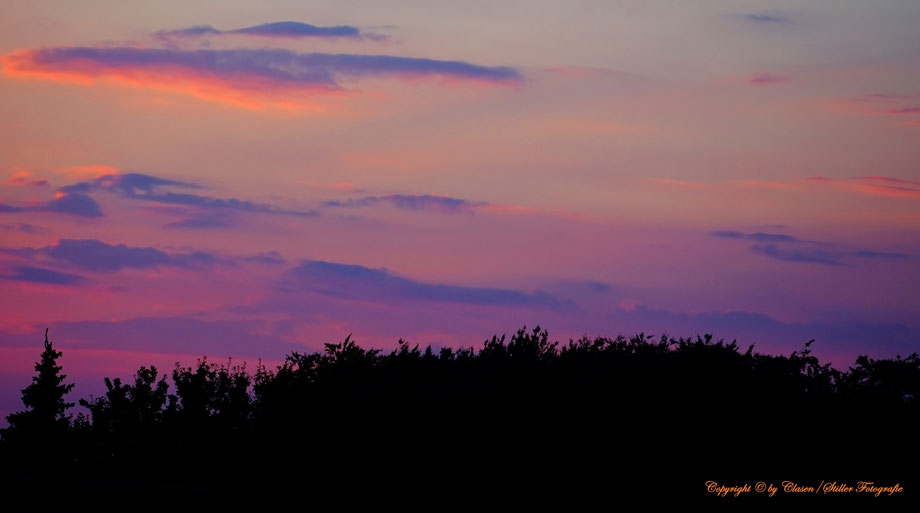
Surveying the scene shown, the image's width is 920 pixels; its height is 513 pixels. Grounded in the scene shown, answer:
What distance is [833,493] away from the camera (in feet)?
78.9

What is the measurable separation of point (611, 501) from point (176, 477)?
62.6 ft

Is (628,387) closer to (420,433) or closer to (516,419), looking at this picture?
(516,419)

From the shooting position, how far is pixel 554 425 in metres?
27.1

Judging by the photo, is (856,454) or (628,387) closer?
(856,454)

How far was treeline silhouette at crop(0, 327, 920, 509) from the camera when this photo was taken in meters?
25.0

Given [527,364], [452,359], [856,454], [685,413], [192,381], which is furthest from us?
[192,381]

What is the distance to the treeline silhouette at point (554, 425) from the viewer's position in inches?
984

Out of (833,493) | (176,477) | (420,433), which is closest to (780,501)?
(833,493)

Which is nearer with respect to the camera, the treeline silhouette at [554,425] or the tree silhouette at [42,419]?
the treeline silhouette at [554,425]

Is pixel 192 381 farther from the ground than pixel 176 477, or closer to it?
farther from the ground

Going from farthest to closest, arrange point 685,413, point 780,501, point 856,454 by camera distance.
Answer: point 685,413, point 856,454, point 780,501

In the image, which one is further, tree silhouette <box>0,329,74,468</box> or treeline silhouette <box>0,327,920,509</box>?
tree silhouette <box>0,329,74,468</box>

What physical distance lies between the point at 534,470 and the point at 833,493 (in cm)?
702

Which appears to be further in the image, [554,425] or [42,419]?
[42,419]
